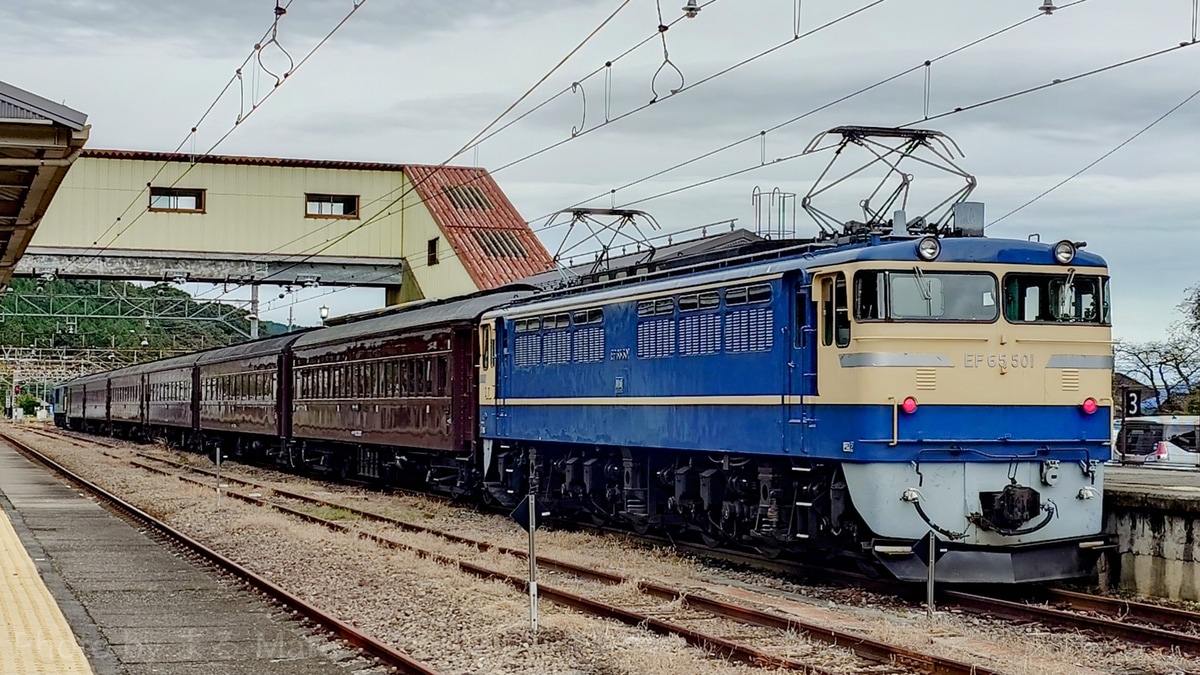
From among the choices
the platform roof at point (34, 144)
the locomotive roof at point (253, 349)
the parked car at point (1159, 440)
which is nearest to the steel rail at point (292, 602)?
the platform roof at point (34, 144)

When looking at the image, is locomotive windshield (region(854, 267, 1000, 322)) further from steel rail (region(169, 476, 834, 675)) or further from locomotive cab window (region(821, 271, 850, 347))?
steel rail (region(169, 476, 834, 675))

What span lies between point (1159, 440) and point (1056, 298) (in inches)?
928

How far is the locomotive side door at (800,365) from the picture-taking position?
51.6 feet

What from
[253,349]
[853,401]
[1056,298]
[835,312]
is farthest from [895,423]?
[253,349]

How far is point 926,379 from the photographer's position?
49.7ft

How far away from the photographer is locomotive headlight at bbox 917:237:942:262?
15.2m

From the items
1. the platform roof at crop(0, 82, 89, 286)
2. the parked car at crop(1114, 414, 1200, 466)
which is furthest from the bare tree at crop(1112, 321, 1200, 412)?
the platform roof at crop(0, 82, 89, 286)

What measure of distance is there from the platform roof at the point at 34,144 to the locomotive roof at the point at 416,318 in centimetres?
945

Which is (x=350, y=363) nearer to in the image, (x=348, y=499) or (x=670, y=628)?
(x=348, y=499)

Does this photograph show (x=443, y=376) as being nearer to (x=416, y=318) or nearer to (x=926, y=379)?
(x=416, y=318)

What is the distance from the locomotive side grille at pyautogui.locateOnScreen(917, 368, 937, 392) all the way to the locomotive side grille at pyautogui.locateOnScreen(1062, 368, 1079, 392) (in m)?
1.53

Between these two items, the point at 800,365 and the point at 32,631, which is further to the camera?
the point at 800,365

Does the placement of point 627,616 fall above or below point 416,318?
below

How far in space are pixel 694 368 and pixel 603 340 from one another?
2.70 meters
